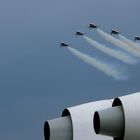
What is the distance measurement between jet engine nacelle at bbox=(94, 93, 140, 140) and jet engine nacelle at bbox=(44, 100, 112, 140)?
675cm

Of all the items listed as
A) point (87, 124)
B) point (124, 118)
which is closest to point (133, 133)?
point (124, 118)

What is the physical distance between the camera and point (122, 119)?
4281 centimetres

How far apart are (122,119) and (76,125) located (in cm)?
895

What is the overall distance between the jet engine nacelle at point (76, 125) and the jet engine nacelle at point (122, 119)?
6.75 m

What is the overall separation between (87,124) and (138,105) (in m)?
9.26

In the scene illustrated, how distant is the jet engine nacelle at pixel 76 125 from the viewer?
5066cm

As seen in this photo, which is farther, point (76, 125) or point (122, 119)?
point (76, 125)

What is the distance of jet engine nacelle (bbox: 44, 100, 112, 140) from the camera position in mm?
50656

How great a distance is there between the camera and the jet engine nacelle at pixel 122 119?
41.9 meters

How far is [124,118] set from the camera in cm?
4256

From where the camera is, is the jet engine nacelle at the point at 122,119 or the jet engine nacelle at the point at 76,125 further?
the jet engine nacelle at the point at 76,125

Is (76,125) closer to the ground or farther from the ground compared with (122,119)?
closer to the ground

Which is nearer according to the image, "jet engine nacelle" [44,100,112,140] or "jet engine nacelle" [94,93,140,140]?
"jet engine nacelle" [94,93,140,140]

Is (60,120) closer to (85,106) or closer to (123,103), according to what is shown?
(85,106)
